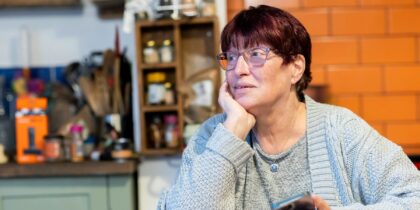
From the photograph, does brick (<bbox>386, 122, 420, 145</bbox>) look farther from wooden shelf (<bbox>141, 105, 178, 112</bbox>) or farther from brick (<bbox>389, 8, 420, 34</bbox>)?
wooden shelf (<bbox>141, 105, 178, 112</bbox>)

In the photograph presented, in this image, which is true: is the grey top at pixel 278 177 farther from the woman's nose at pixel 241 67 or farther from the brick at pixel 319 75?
the brick at pixel 319 75

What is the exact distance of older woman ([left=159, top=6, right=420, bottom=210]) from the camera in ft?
4.62

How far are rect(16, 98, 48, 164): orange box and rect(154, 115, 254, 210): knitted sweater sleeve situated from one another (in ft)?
4.30

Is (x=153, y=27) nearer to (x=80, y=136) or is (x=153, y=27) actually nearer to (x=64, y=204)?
(x=80, y=136)

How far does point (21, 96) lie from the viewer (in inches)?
107

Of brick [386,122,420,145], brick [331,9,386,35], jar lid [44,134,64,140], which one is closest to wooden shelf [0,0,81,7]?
jar lid [44,134,64,140]

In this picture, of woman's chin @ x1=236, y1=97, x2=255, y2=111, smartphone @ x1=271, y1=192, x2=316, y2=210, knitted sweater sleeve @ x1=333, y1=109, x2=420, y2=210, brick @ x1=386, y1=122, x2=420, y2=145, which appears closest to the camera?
smartphone @ x1=271, y1=192, x2=316, y2=210

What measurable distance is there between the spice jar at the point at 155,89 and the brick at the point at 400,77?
3.20 ft

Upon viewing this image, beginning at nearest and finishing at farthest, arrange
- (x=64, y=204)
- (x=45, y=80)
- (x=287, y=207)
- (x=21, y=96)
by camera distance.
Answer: (x=287, y=207)
(x=64, y=204)
(x=21, y=96)
(x=45, y=80)

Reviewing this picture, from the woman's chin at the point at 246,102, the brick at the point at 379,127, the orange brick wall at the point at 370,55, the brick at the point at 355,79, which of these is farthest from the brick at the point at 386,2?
the woman's chin at the point at 246,102

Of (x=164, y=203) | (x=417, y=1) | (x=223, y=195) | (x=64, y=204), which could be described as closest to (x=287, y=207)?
(x=223, y=195)

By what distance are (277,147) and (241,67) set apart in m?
0.24

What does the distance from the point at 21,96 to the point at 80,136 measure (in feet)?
1.09

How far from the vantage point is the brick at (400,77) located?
2.67 m
